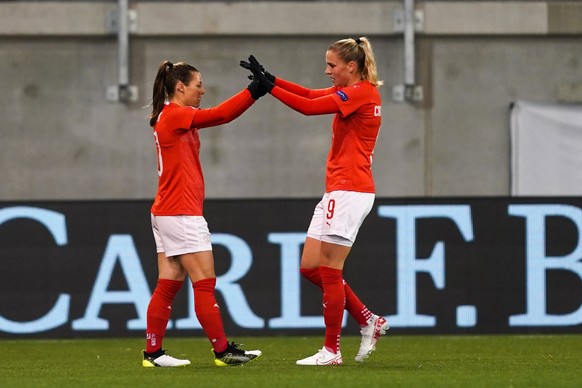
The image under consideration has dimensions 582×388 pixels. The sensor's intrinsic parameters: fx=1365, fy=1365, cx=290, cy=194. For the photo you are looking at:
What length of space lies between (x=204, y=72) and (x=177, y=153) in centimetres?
851

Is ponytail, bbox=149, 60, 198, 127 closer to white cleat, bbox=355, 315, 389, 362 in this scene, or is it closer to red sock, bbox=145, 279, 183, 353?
red sock, bbox=145, 279, 183, 353

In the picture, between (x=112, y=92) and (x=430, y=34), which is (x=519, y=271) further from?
(x=112, y=92)

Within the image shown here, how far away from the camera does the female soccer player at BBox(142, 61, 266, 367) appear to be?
709 cm

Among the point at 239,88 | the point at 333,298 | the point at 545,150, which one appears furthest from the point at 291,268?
the point at 545,150

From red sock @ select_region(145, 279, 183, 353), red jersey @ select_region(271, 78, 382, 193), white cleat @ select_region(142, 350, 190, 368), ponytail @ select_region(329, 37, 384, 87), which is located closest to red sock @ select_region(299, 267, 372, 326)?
red jersey @ select_region(271, 78, 382, 193)

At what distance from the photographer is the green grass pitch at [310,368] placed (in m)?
6.35

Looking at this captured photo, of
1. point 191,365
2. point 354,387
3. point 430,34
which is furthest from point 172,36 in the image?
point 354,387

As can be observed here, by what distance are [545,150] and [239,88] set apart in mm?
3559

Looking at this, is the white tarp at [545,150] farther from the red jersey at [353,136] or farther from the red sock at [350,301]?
the red jersey at [353,136]

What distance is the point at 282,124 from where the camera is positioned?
15.6 meters

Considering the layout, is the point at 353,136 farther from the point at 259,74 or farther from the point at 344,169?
the point at 259,74

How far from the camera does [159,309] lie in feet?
23.9

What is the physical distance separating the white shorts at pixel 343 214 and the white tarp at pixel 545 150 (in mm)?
8638

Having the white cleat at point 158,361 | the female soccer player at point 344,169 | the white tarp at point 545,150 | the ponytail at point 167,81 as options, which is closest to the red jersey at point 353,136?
the female soccer player at point 344,169
